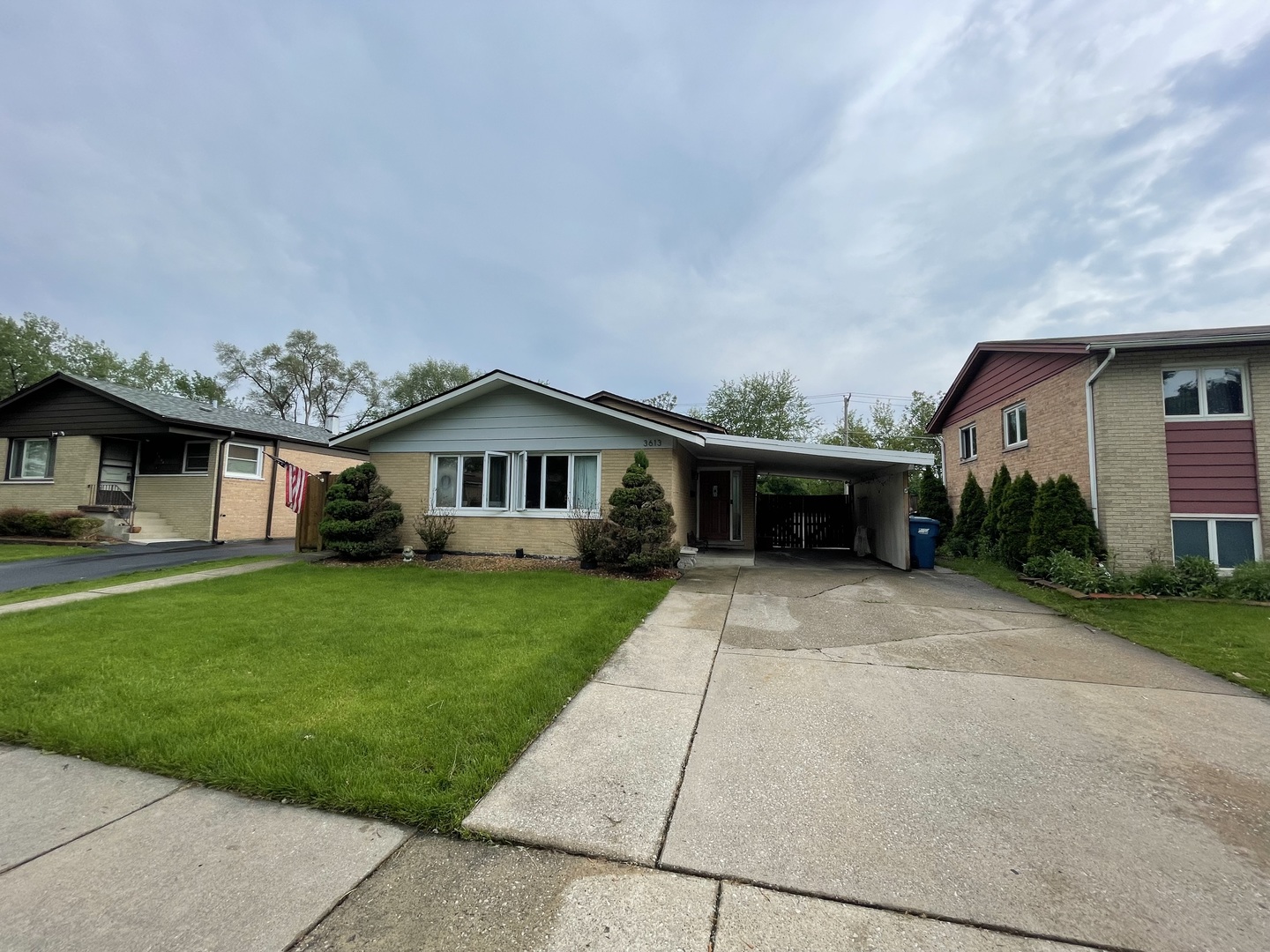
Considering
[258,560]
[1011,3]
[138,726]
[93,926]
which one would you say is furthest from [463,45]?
[93,926]

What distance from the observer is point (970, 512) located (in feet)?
43.7

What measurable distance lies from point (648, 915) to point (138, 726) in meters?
3.44

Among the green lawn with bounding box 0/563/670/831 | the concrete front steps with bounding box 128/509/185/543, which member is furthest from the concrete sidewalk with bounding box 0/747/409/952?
the concrete front steps with bounding box 128/509/185/543

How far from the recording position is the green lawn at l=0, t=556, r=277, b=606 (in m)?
7.34

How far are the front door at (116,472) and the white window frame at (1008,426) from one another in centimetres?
2543

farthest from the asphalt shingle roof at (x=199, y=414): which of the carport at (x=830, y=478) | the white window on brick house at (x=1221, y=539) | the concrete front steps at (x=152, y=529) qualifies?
the white window on brick house at (x=1221, y=539)

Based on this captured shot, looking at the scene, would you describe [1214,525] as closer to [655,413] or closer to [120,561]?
[655,413]

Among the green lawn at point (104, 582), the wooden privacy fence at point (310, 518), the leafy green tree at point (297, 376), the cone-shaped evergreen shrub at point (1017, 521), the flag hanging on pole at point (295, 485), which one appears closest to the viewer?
the green lawn at point (104, 582)

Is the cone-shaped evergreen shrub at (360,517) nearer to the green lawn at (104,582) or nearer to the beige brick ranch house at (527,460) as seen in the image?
the beige brick ranch house at (527,460)

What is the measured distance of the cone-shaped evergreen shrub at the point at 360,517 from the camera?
35.0 feet

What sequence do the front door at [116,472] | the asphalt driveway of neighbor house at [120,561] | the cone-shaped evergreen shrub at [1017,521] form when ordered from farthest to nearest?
the front door at [116,472] → the cone-shaped evergreen shrub at [1017,521] → the asphalt driveway of neighbor house at [120,561]

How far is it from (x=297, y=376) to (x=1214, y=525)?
47021mm

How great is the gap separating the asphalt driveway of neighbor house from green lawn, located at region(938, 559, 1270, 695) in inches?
608

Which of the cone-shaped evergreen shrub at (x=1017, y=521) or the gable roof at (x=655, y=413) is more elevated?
the gable roof at (x=655, y=413)
